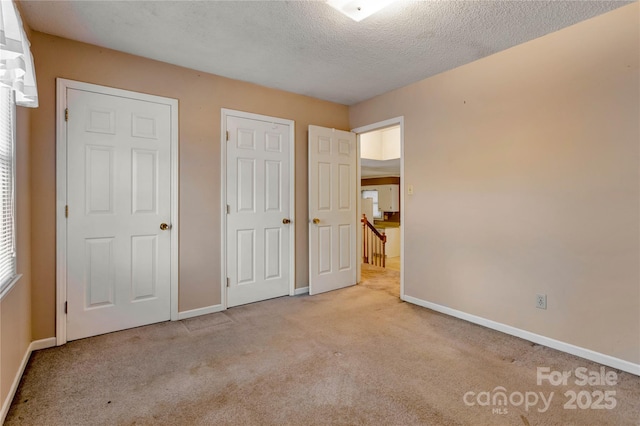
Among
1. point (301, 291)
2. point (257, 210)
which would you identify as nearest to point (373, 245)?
point (301, 291)

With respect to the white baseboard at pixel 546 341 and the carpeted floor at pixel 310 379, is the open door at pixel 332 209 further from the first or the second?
the white baseboard at pixel 546 341

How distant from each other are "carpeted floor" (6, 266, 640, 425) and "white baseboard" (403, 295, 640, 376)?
0.23 feet

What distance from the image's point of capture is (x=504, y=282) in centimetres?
274

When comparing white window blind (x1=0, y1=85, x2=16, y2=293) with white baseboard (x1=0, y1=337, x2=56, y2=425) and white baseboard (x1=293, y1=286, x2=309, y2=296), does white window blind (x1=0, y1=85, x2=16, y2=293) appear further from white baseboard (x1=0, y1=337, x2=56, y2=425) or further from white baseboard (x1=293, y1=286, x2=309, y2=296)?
white baseboard (x1=293, y1=286, x2=309, y2=296)

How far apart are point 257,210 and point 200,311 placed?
1.18 metres

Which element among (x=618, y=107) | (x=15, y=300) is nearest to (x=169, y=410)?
(x=15, y=300)

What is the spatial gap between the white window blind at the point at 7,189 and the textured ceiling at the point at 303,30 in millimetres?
822

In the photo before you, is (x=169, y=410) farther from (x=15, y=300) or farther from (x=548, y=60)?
(x=548, y=60)

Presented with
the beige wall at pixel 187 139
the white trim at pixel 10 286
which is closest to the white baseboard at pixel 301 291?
the beige wall at pixel 187 139

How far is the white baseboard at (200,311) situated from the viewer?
304 cm

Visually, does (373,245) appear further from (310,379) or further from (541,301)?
(310,379)

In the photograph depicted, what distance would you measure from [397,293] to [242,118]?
2711mm

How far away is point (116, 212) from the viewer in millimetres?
2705

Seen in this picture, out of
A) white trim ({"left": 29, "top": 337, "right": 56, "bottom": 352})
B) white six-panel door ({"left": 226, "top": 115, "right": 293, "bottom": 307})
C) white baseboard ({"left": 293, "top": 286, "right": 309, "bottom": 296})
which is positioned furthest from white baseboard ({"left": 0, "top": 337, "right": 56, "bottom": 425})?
→ white baseboard ({"left": 293, "top": 286, "right": 309, "bottom": 296})
